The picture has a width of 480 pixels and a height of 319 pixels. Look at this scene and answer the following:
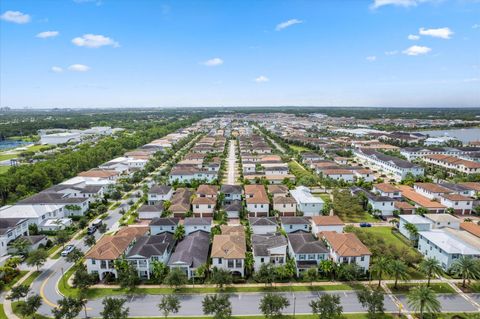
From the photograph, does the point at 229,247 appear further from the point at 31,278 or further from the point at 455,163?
the point at 455,163

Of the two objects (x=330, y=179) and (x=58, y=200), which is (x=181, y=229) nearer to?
(x=58, y=200)

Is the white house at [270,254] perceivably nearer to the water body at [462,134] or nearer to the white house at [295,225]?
the white house at [295,225]

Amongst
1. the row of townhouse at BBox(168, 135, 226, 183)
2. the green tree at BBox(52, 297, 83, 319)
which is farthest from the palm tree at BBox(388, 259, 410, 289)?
the row of townhouse at BBox(168, 135, 226, 183)

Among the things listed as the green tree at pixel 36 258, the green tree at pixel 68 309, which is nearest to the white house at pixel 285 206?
the green tree at pixel 68 309

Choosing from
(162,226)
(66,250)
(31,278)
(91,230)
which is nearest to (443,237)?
(162,226)

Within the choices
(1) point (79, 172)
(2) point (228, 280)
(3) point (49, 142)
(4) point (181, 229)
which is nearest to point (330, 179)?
(4) point (181, 229)

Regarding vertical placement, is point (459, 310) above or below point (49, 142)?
below

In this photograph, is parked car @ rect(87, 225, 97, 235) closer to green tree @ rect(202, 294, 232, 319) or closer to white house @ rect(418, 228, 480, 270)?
green tree @ rect(202, 294, 232, 319)
